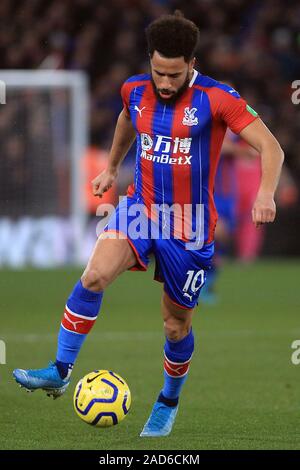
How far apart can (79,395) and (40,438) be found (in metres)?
0.28

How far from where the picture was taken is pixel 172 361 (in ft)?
19.6

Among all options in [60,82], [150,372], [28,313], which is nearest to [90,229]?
[60,82]

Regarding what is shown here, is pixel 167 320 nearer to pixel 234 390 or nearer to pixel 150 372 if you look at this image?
pixel 234 390

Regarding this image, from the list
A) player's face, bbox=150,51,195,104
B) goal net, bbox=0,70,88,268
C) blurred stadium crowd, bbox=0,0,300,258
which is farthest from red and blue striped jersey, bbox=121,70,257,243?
blurred stadium crowd, bbox=0,0,300,258

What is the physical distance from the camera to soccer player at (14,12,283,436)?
5.45 m

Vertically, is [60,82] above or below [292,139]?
above

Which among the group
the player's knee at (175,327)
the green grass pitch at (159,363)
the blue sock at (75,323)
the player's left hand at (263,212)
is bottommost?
the green grass pitch at (159,363)

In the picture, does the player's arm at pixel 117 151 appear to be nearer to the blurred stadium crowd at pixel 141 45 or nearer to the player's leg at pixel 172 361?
the player's leg at pixel 172 361

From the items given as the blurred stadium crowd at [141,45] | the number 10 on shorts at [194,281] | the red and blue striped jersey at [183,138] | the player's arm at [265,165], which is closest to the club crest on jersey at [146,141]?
the red and blue striped jersey at [183,138]

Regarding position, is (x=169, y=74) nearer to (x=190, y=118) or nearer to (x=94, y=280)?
(x=190, y=118)

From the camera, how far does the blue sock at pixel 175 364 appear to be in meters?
5.94

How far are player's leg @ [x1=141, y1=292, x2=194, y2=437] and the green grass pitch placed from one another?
0.09m

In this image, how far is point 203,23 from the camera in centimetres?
1917

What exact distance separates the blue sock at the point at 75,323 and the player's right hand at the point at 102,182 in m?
0.70
